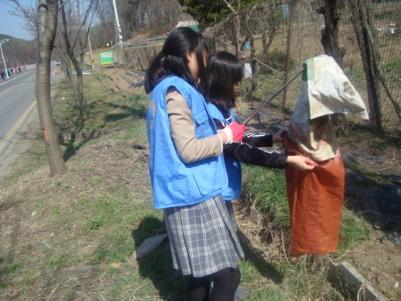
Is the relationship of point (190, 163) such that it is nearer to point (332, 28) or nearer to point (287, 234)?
point (287, 234)

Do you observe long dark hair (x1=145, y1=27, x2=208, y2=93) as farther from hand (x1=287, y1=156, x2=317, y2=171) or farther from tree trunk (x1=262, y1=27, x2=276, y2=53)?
tree trunk (x1=262, y1=27, x2=276, y2=53)

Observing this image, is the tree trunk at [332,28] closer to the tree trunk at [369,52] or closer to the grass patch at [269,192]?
the tree trunk at [369,52]

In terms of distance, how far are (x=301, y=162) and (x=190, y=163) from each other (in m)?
0.51

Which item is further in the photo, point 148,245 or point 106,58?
point 106,58

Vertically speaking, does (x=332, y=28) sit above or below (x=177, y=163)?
above

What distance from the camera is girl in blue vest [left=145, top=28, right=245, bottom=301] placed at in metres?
1.91

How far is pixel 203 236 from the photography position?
2115 millimetres

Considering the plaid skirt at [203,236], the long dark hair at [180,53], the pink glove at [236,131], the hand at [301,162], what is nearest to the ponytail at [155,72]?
the long dark hair at [180,53]

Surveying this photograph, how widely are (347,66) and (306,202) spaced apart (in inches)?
169

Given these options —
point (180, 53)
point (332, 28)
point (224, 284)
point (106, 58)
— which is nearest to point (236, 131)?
point (180, 53)

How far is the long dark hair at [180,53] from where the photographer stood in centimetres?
192

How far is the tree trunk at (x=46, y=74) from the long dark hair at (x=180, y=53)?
354cm

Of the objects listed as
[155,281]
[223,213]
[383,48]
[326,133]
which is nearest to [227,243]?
[223,213]

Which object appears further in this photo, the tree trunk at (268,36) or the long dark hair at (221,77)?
the tree trunk at (268,36)
